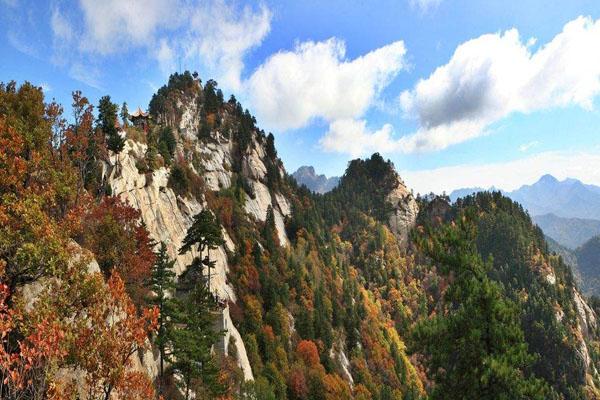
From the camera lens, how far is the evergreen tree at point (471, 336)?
Result: 1672cm

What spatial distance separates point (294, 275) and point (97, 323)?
331 feet

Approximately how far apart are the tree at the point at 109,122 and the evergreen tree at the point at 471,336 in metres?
53.5

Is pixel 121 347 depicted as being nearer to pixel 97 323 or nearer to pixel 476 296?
pixel 97 323

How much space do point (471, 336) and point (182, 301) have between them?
28769 mm

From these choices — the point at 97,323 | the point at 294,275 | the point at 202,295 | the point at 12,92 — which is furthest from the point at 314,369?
the point at 97,323

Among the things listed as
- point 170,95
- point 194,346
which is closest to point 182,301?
point 194,346

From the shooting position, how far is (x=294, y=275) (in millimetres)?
114562

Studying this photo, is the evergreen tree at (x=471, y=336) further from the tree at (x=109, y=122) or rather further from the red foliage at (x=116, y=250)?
the tree at (x=109, y=122)

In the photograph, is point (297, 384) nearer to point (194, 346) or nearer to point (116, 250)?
point (116, 250)

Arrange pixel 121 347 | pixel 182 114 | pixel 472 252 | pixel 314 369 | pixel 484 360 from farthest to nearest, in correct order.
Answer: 1. pixel 182 114
2. pixel 314 369
3. pixel 472 252
4. pixel 484 360
5. pixel 121 347

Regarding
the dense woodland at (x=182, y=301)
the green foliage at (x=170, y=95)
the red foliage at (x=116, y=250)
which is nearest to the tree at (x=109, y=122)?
the dense woodland at (x=182, y=301)

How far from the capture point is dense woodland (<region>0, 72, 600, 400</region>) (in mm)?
15734

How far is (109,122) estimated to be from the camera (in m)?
62.6

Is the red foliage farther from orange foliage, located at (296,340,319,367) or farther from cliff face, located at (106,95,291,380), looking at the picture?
orange foliage, located at (296,340,319,367)
